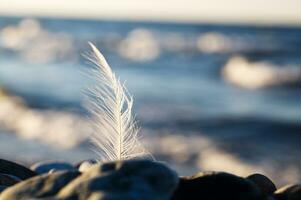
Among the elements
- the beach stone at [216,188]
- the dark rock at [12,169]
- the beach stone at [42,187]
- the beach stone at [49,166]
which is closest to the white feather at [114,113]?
the dark rock at [12,169]

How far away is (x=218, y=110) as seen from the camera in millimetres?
14969

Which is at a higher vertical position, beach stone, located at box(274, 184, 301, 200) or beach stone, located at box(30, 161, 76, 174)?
beach stone, located at box(274, 184, 301, 200)

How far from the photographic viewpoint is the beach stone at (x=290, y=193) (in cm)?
253

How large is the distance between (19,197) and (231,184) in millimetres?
716

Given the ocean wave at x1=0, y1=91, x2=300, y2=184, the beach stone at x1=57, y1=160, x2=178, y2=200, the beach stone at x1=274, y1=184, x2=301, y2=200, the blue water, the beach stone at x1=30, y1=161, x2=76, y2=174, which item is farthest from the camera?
the blue water

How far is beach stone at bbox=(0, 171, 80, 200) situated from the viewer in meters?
2.34

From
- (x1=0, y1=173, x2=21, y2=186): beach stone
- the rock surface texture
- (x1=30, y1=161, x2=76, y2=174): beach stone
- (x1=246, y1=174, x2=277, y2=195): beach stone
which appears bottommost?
(x1=30, y1=161, x2=76, y2=174): beach stone

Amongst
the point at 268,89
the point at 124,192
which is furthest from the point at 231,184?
the point at 268,89

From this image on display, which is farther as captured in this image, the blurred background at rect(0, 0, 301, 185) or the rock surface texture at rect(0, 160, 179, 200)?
the blurred background at rect(0, 0, 301, 185)

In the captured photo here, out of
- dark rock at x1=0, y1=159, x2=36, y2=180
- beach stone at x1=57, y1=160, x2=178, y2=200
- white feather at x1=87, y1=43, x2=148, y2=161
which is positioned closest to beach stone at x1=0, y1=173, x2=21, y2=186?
dark rock at x1=0, y1=159, x2=36, y2=180

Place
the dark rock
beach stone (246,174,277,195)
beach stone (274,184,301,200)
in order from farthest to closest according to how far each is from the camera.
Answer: the dark rock < beach stone (246,174,277,195) < beach stone (274,184,301,200)

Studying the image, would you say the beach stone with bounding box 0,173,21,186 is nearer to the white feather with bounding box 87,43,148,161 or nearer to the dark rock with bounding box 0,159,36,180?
the dark rock with bounding box 0,159,36,180

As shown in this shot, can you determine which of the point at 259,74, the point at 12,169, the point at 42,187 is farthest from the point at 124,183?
the point at 259,74

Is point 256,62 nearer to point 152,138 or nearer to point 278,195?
point 152,138
